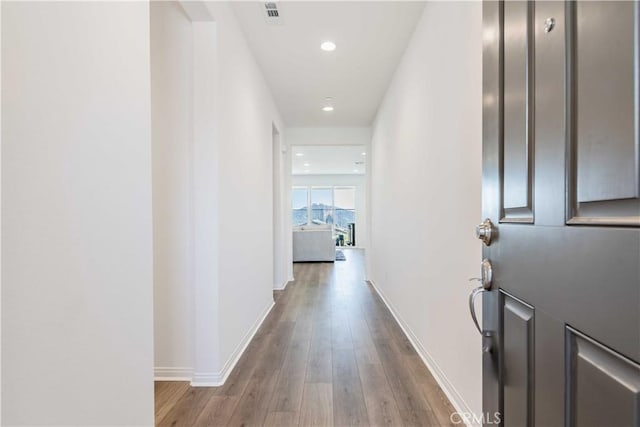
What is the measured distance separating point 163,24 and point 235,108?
696 millimetres

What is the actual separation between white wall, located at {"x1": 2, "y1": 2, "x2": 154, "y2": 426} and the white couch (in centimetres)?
657

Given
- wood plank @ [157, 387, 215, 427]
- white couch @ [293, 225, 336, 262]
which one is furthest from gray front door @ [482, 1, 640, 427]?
white couch @ [293, 225, 336, 262]

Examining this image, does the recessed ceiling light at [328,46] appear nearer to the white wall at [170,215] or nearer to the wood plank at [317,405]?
the white wall at [170,215]

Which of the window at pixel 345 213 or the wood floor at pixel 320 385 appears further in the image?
the window at pixel 345 213

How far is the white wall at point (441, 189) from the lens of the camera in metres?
1.59

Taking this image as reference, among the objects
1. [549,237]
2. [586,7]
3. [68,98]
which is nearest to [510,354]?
[549,237]

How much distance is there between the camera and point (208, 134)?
6.91 feet

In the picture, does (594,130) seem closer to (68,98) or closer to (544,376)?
(544,376)

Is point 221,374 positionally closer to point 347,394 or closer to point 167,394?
point 167,394

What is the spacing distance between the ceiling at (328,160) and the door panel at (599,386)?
6000mm

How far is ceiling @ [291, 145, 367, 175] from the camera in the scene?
7.64m

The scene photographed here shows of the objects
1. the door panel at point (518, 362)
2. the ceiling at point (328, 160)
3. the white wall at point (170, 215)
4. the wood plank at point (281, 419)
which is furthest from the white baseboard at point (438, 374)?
the ceiling at point (328, 160)

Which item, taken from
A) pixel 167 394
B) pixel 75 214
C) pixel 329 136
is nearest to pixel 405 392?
pixel 167 394

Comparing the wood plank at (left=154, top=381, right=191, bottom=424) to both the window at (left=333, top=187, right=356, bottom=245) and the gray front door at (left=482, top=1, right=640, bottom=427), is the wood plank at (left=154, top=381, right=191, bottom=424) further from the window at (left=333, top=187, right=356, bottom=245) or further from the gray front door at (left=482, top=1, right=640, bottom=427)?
the window at (left=333, top=187, right=356, bottom=245)
